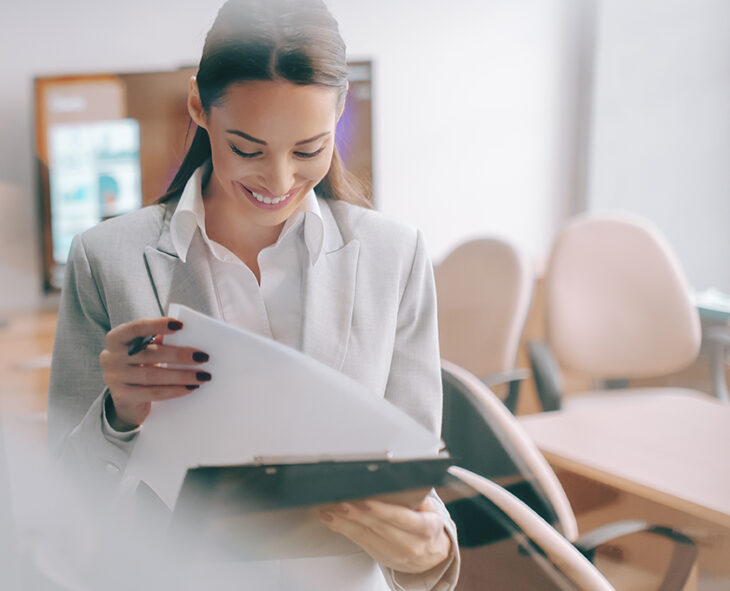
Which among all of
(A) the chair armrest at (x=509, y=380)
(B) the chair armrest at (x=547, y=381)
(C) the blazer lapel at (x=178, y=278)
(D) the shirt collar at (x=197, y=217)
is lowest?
(B) the chair armrest at (x=547, y=381)

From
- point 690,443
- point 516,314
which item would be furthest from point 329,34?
point 690,443

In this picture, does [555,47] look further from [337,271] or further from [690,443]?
[690,443]

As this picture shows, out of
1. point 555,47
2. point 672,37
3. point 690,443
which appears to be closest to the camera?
point 555,47

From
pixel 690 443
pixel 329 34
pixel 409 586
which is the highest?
pixel 329 34

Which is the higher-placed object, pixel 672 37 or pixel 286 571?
pixel 672 37

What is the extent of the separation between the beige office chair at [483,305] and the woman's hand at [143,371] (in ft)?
0.53

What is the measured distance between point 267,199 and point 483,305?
1.14ft

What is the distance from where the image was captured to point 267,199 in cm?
32

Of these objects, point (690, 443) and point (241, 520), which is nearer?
point (241, 520)

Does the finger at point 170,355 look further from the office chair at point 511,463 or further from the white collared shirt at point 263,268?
the office chair at point 511,463

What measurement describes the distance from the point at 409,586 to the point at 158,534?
0.46 ft

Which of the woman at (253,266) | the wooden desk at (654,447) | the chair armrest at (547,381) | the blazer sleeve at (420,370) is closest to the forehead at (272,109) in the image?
the woman at (253,266)

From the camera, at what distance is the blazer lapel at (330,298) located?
1.09 feet

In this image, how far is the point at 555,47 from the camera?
22.3 inches
